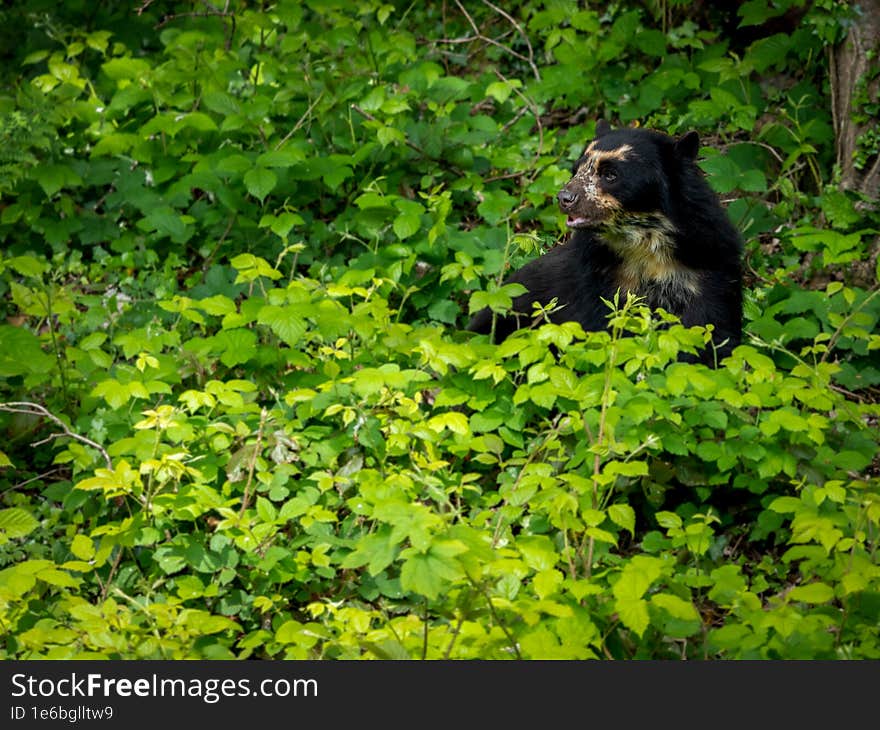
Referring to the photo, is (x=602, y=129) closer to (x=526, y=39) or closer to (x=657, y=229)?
(x=657, y=229)

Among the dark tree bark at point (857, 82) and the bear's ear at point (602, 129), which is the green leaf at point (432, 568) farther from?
the dark tree bark at point (857, 82)

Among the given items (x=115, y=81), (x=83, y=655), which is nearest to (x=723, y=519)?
(x=83, y=655)

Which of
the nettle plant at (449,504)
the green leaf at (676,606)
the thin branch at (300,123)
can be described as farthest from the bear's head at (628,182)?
the green leaf at (676,606)

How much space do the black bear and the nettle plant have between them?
689mm

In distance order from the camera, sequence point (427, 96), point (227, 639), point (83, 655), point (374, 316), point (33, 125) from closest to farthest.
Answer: point (83, 655) → point (227, 639) → point (374, 316) → point (33, 125) → point (427, 96)

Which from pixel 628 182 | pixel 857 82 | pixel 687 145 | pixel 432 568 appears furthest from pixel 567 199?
pixel 432 568

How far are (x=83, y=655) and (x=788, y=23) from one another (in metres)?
6.70

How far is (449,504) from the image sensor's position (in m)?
4.38

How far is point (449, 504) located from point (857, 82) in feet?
15.4

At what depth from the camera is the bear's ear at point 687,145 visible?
6391 mm

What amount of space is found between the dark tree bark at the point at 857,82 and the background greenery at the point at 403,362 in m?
0.09

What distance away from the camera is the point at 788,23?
28.4ft

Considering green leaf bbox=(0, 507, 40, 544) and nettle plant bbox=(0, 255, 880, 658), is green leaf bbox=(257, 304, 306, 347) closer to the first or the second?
nettle plant bbox=(0, 255, 880, 658)

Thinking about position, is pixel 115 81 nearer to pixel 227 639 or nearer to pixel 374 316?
pixel 374 316
